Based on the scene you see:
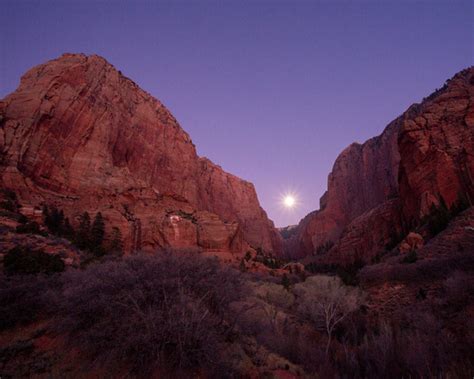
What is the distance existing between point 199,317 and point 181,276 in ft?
6.50

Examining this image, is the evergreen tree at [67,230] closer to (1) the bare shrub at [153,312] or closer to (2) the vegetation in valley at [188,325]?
(2) the vegetation in valley at [188,325]

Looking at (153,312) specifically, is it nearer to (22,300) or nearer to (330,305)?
(22,300)

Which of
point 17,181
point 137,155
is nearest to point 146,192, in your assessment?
point 137,155

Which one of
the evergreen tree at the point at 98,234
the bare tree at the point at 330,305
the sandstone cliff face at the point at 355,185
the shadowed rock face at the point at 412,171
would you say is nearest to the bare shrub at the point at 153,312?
the bare tree at the point at 330,305

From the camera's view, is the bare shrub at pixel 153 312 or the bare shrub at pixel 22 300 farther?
the bare shrub at pixel 22 300

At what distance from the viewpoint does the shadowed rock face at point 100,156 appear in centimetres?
3709

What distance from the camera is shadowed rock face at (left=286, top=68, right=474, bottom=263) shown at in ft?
94.5

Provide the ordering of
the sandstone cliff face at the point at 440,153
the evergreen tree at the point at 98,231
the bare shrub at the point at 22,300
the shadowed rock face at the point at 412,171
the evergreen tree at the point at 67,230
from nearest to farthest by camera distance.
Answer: the bare shrub at the point at 22,300, the sandstone cliff face at the point at 440,153, the shadowed rock face at the point at 412,171, the evergreen tree at the point at 67,230, the evergreen tree at the point at 98,231

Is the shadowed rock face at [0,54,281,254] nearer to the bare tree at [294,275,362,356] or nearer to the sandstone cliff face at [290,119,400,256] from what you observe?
the bare tree at [294,275,362,356]

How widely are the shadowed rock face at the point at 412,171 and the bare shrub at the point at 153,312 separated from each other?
29.6 metres

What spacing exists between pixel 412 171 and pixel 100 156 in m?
48.6

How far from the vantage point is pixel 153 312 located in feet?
25.7

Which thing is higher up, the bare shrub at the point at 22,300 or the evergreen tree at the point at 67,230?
the evergreen tree at the point at 67,230

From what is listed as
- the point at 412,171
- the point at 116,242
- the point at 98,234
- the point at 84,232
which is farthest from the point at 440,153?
the point at 84,232
